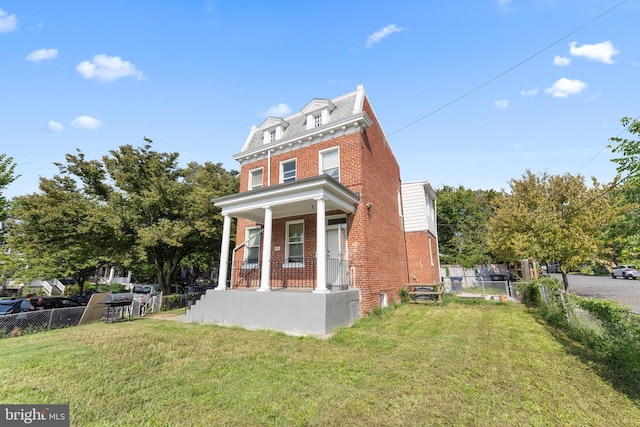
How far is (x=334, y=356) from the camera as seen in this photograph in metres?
5.75

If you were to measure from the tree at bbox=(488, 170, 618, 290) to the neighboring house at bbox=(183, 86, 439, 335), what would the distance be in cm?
731

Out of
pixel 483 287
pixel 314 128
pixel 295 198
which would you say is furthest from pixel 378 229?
pixel 483 287

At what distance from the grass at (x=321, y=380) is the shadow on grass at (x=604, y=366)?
1.4 inches

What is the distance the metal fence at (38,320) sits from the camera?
369 inches

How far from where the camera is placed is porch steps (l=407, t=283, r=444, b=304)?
13164 mm

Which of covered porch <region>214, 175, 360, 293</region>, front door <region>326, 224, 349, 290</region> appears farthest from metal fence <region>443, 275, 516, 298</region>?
covered porch <region>214, 175, 360, 293</region>

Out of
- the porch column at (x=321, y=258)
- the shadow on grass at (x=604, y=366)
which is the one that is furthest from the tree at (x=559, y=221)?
the porch column at (x=321, y=258)

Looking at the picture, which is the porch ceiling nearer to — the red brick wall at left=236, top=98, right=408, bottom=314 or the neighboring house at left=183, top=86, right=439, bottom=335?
the neighboring house at left=183, top=86, right=439, bottom=335

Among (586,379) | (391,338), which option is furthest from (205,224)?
(586,379)

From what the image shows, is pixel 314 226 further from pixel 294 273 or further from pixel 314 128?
pixel 314 128

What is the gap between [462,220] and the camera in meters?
36.4

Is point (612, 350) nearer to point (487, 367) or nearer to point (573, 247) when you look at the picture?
point (487, 367)

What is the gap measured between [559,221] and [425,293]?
28.9 ft

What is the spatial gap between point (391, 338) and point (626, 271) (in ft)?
135
